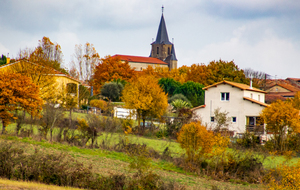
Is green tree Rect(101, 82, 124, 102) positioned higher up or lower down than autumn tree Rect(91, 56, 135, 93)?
lower down

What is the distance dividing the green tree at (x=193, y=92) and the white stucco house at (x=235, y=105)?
44.5 feet

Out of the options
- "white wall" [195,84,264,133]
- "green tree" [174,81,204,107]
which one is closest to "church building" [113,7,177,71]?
"green tree" [174,81,204,107]

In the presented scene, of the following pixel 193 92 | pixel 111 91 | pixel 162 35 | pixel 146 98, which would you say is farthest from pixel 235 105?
pixel 162 35

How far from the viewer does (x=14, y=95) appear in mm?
19172

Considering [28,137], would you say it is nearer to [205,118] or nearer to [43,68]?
[43,68]

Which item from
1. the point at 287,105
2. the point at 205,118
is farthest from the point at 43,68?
the point at 287,105

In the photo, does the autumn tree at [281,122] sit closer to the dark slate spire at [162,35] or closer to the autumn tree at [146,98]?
the autumn tree at [146,98]

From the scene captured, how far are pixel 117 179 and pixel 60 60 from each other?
151 ft

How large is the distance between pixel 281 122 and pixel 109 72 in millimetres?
41491

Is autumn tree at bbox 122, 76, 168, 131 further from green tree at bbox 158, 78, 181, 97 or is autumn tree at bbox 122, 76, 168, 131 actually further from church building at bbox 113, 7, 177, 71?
church building at bbox 113, 7, 177, 71

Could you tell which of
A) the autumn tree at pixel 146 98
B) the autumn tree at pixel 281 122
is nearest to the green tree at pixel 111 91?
the autumn tree at pixel 146 98

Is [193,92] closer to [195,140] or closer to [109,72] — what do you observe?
[109,72]

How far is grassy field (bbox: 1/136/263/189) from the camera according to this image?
14458 millimetres

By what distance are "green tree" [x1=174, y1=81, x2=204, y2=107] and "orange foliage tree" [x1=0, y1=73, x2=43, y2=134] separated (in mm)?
33306
